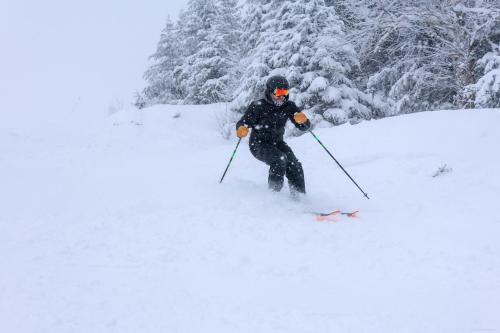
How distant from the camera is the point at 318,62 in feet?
46.3

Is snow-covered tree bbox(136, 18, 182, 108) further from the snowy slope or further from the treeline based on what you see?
the snowy slope

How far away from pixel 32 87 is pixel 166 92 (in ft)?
261

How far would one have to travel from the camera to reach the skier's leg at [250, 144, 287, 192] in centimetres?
593

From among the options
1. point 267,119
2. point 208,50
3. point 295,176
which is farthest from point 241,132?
point 208,50

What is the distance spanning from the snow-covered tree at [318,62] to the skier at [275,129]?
8.07m

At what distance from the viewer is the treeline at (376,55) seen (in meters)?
11.4

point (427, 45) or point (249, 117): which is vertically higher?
point (427, 45)

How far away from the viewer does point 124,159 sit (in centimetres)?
870

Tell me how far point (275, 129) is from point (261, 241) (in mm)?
2453

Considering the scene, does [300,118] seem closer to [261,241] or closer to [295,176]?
[295,176]

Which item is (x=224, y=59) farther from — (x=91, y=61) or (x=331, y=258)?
(x=91, y=61)

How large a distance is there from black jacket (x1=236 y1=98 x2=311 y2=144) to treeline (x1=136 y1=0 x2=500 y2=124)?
553 centimetres

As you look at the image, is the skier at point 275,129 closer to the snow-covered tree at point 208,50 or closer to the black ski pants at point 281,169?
the black ski pants at point 281,169

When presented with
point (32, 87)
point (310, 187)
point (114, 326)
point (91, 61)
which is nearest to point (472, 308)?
point (114, 326)
